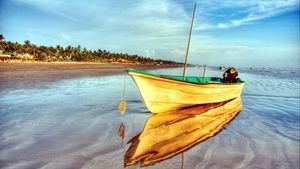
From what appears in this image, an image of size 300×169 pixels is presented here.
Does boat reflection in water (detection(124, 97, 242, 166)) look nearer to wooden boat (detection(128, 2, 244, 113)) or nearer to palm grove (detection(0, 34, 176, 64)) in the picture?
wooden boat (detection(128, 2, 244, 113))

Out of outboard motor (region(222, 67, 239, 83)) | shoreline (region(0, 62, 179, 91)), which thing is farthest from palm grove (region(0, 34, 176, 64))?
outboard motor (region(222, 67, 239, 83))

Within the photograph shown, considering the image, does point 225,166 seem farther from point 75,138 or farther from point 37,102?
point 37,102

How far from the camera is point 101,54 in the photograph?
10081 cm

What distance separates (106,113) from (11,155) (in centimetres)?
416

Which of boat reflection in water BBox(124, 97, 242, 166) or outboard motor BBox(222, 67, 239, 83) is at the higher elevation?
outboard motor BBox(222, 67, 239, 83)

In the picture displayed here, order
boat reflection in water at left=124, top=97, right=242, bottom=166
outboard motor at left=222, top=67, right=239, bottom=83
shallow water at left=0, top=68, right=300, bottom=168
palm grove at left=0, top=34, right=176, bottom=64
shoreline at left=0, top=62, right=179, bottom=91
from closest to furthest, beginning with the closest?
shallow water at left=0, top=68, right=300, bottom=168 → boat reflection in water at left=124, top=97, right=242, bottom=166 → outboard motor at left=222, top=67, right=239, bottom=83 → shoreline at left=0, top=62, right=179, bottom=91 → palm grove at left=0, top=34, right=176, bottom=64

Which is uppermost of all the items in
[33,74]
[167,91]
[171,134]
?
[167,91]

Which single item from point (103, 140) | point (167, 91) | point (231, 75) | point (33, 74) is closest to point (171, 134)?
point (103, 140)

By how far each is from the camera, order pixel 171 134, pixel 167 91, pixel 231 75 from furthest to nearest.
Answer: pixel 231 75, pixel 167 91, pixel 171 134

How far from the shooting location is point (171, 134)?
20.3 feet

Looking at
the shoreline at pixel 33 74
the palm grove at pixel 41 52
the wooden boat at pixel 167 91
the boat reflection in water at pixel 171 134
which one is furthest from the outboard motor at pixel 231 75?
the palm grove at pixel 41 52

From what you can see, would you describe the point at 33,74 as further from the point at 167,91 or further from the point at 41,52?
the point at 41,52

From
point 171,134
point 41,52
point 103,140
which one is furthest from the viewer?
point 41,52

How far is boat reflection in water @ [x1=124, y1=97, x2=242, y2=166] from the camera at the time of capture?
15.2 ft
